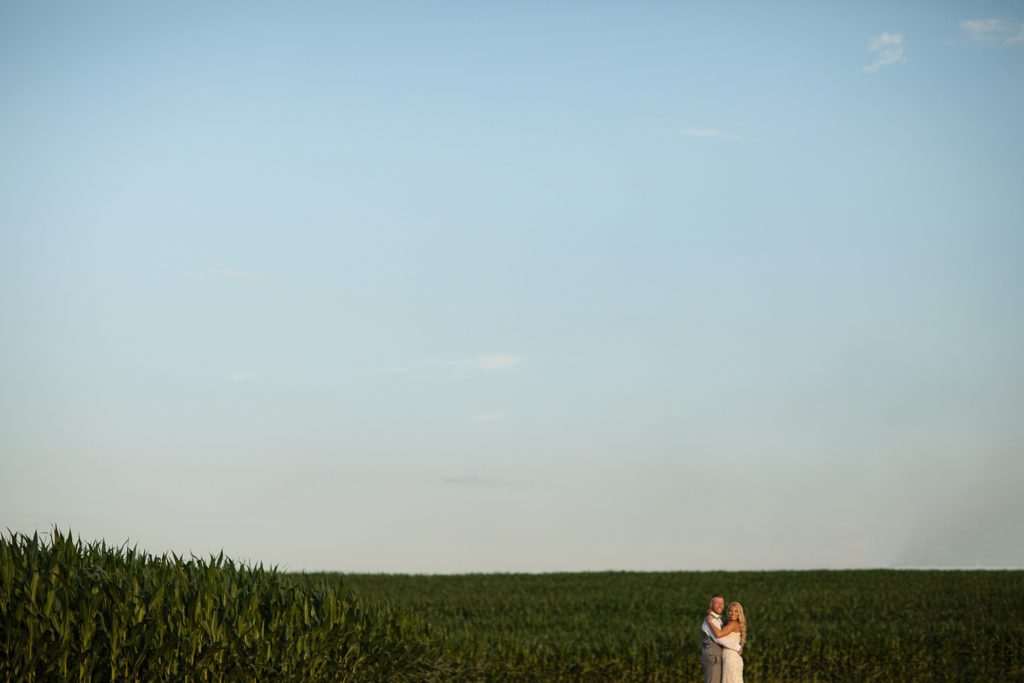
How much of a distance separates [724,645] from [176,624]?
8.34m

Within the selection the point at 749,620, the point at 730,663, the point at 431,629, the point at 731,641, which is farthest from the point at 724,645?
the point at 749,620

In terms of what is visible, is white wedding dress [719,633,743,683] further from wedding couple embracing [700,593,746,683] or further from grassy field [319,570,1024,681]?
grassy field [319,570,1024,681]

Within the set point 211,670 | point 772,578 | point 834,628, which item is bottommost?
point 211,670

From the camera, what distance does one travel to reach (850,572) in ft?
160

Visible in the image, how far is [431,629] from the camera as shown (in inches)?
861

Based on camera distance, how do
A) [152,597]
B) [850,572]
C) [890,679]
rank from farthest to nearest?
[850,572] → [890,679] → [152,597]

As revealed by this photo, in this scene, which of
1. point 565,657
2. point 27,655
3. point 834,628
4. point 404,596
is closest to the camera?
point 27,655

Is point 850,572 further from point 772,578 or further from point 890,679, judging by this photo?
point 890,679

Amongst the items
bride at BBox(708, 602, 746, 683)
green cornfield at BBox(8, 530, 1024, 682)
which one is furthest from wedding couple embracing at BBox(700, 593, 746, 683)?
green cornfield at BBox(8, 530, 1024, 682)

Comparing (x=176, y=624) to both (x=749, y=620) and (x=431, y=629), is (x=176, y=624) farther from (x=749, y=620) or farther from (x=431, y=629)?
(x=749, y=620)

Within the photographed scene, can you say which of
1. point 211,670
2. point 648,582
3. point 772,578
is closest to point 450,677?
point 211,670

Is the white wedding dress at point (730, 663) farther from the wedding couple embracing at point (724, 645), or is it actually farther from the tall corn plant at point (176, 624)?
the tall corn plant at point (176, 624)

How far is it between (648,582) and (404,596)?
9.35m

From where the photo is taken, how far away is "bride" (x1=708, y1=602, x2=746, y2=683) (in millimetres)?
18109
